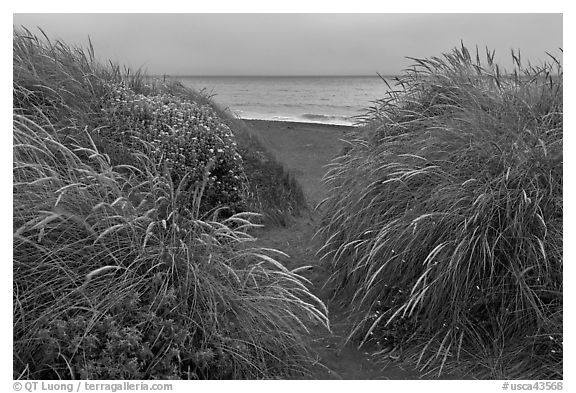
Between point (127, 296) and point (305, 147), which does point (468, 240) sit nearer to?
point (127, 296)

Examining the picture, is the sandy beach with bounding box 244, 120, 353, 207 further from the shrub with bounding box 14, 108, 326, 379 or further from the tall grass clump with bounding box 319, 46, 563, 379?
the shrub with bounding box 14, 108, 326, 379

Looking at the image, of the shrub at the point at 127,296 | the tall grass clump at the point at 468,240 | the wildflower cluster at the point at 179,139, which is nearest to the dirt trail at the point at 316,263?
the tall grass clump at the point at 468,240

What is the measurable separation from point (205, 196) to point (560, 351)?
4222 millimetres

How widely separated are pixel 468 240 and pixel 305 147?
454 inches

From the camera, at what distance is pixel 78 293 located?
11.2 ft

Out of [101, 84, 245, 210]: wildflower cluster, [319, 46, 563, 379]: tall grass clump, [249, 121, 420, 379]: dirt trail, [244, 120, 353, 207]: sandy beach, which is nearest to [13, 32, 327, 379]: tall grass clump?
[249, 121, 420, 379]: dirt trail

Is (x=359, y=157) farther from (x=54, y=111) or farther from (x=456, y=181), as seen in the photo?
(x=54, y=111)

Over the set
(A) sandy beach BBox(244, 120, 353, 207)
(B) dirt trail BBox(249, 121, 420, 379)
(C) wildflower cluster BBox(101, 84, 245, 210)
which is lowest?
(B) dirt trail BBox(249, 121, 420, 379)

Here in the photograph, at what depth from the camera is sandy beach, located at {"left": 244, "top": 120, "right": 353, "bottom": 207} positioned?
1133cm

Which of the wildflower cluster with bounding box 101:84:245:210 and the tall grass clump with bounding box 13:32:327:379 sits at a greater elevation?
the wildflower cluster with bounding box 101:84:245:210

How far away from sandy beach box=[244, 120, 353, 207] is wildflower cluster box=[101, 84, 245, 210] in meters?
2.38

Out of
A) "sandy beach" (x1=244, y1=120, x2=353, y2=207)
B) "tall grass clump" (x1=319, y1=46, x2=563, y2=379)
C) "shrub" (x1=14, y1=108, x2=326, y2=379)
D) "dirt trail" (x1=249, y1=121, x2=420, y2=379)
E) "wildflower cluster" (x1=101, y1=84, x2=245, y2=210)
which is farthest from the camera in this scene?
"sandy beach" (x1=244, y1=120, x2=353, y2=207)

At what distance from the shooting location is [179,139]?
21.6 ft

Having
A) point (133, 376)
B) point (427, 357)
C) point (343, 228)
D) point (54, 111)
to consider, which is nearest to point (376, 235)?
point (343, 228)
